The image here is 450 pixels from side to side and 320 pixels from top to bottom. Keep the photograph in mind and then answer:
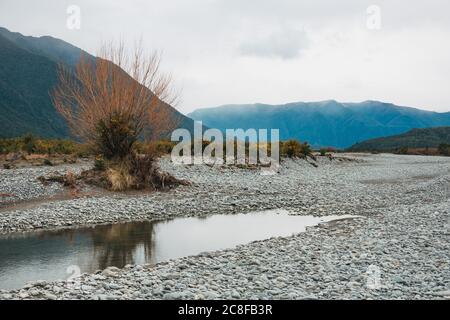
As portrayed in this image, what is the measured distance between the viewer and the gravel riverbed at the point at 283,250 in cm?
727

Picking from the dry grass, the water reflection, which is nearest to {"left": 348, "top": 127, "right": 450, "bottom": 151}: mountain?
the dry grass

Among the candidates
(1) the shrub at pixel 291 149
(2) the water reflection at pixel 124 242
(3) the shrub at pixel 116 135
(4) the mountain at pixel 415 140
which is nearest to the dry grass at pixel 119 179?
(3) the shrub at pixel 116 135

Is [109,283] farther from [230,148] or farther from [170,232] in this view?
[230,148]

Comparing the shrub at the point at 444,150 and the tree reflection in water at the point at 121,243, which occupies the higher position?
the shrub at the point at 444,150

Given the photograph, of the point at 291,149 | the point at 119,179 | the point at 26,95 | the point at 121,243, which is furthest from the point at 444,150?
the point at 26,95

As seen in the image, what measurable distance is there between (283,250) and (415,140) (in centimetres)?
10019

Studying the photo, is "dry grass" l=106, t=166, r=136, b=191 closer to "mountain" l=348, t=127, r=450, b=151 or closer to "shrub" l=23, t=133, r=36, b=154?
"shrub" l=23, t=133, r=36, b=154

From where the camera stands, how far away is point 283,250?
10.4m

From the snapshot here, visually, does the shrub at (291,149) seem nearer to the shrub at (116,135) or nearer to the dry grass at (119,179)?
the shrub at (116,135)

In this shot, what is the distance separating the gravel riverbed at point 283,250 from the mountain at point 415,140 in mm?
80318

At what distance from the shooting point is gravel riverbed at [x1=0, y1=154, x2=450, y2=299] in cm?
727

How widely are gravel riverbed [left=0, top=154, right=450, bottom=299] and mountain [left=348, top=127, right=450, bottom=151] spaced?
80318mm

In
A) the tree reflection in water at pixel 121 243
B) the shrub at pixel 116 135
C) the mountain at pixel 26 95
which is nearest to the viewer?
the tree reflection in water at pixel 121 243
